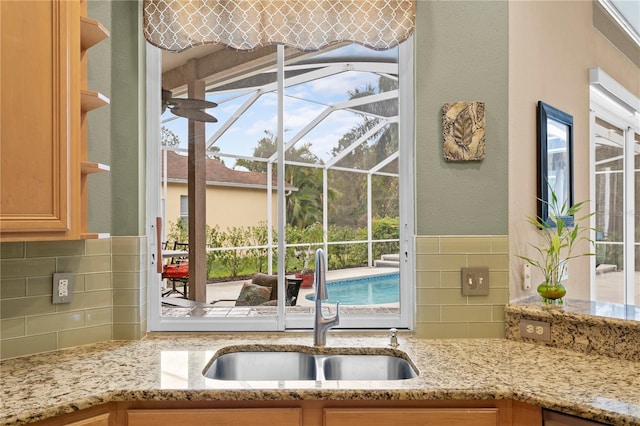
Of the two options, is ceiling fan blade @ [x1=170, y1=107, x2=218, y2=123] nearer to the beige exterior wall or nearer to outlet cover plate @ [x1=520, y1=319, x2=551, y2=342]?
the beige exterior wall

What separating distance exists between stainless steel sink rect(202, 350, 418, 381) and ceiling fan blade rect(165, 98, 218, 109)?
114 centimetres

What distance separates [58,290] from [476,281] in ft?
5.59

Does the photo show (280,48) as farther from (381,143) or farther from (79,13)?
(79,13)

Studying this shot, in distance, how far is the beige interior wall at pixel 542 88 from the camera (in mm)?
2084

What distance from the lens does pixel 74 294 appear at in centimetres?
193

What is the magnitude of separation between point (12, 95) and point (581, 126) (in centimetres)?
270

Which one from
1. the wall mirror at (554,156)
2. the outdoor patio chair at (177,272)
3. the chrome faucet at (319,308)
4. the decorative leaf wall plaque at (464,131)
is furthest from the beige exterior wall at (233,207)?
the wall mirror at (554,156)

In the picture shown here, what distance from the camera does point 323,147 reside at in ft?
7.39

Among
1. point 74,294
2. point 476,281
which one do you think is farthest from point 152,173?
point 476,281

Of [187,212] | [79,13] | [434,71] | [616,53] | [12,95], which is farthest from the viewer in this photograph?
[616,53]

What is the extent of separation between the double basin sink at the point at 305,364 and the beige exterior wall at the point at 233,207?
0.61 m

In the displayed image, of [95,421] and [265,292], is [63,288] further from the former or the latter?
[265,292]

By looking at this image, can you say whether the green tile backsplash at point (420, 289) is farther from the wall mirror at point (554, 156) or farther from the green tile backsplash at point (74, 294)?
the wall mirror at point (554, 156)

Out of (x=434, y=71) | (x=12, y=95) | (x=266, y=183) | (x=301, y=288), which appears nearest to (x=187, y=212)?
(x=266, y=183)
